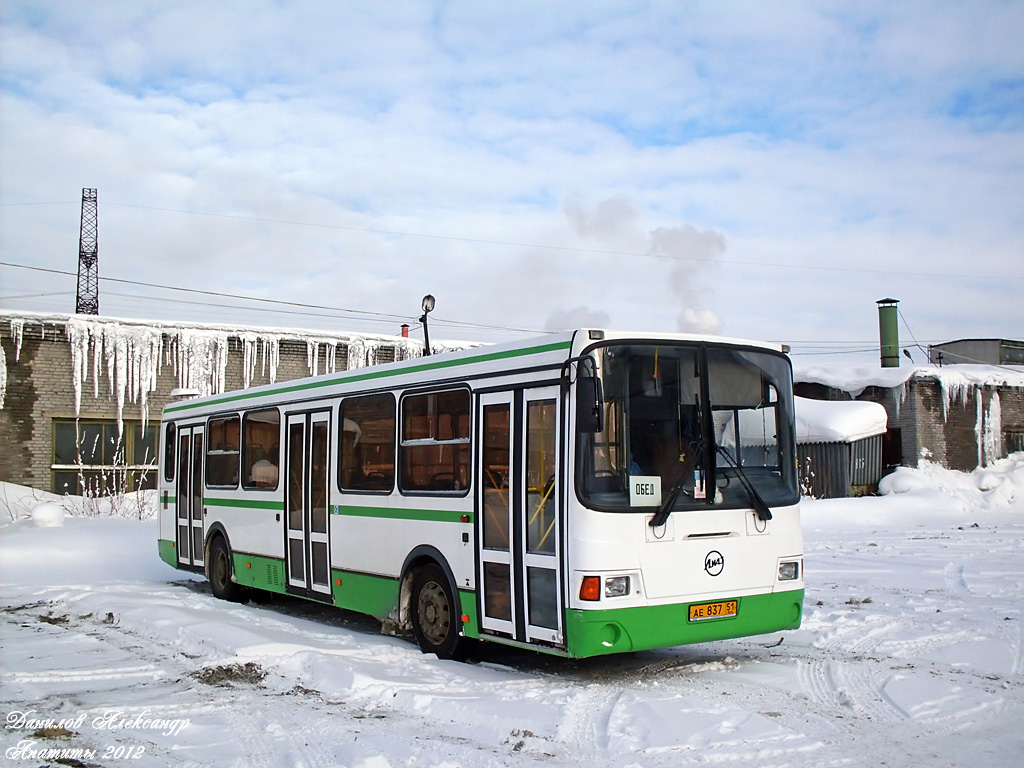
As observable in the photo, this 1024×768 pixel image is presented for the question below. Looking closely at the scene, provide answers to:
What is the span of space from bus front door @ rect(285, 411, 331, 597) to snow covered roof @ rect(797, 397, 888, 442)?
68.8 feet

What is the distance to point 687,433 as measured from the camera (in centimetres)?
798

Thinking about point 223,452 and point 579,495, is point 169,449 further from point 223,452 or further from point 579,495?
point 579,495

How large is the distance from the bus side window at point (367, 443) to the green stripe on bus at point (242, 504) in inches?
68.0

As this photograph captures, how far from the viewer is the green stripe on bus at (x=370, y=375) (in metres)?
8.31

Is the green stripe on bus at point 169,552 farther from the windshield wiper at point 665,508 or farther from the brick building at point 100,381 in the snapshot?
the windshield wiper at point 665,508

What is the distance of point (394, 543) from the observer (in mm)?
9953

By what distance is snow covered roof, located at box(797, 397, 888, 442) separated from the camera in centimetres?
2975

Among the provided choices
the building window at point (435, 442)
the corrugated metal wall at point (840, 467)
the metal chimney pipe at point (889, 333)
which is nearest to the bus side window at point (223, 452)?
the building window at point (435, 442)

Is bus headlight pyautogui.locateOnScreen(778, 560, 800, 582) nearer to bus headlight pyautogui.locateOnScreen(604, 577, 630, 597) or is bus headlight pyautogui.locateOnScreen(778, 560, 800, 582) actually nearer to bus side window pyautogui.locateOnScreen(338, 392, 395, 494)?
bus headlight pyautogui.locateOnScreen(604, 577, 630, 597)

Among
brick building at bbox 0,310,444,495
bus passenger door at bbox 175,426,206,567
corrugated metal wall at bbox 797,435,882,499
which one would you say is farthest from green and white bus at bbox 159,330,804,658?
corrugated metal wall at bbox 797,435,882,499

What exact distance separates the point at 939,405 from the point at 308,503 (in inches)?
1050

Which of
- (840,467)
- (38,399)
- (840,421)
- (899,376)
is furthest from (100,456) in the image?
(899,376)

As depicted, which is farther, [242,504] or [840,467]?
[840,467]

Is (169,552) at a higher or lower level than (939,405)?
lower
